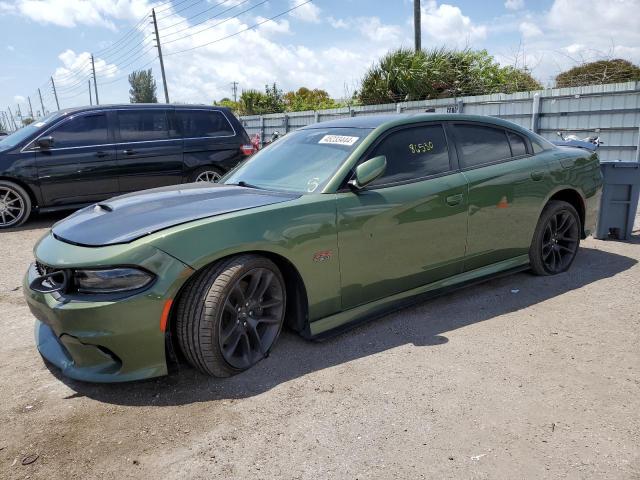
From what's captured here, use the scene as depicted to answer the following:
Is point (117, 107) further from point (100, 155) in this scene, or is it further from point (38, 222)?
point (38, 222)

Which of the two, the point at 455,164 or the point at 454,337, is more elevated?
the point at 455,164

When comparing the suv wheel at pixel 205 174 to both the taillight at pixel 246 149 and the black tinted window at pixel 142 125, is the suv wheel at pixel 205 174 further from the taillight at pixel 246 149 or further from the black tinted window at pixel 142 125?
the black tinted window at pixel 142 125

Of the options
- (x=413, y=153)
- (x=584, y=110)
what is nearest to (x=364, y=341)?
(x=413, y=153)

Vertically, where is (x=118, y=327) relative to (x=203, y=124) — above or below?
below

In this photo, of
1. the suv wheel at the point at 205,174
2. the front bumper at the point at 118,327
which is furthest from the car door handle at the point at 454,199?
the suv wheel at the point at 205,174

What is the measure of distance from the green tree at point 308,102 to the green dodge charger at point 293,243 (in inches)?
684

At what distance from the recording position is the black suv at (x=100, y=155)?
7.62 m

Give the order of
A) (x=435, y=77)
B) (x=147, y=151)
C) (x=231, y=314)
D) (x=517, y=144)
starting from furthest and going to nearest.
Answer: (x=435, y=77), (x=147, y=151), (x=517, y=144), (x=231, y=314)

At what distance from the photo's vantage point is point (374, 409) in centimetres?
272

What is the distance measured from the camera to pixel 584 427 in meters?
2.53

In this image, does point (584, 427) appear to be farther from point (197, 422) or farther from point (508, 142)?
point (508, 142)

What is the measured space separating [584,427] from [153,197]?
2.90 m

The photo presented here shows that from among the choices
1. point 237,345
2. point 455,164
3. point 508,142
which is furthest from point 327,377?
point 508,142

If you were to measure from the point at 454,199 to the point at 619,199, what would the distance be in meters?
3.30
